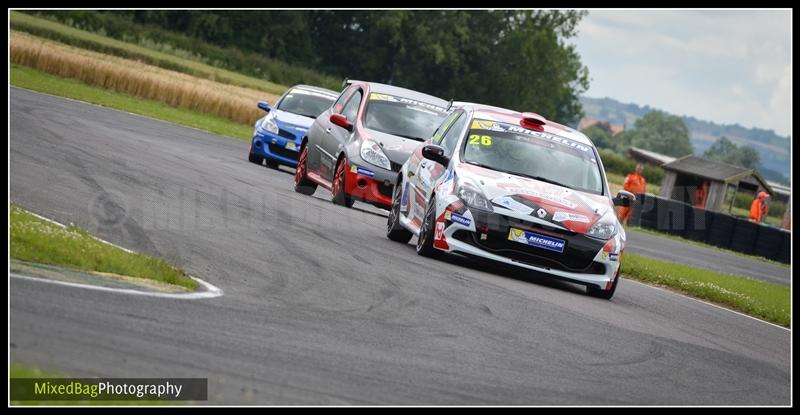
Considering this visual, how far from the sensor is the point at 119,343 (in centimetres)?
692

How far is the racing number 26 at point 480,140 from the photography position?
14.2m

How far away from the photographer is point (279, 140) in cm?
2475

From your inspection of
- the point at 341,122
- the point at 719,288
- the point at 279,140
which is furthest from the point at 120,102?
the point at 719,288

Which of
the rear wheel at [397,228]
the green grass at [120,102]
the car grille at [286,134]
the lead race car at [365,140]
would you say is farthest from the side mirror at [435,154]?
the green grass at [120,102]

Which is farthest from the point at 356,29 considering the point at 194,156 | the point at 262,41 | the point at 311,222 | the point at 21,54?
the point at 311,222

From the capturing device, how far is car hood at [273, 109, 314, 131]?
24766 mm

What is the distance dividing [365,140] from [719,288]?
5.20m

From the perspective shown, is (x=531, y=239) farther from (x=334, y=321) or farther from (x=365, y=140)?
(x=365, y=140)

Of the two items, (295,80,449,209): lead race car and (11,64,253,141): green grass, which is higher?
(295,80,449,209): lead race car

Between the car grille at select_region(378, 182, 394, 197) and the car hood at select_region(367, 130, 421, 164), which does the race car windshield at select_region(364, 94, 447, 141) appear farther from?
the car grille at select_region(378, 182, 394, 197)

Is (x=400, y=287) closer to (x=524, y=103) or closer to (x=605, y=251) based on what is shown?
(x=605, y=251)

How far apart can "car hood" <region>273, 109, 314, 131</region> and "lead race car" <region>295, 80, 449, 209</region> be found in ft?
14.9

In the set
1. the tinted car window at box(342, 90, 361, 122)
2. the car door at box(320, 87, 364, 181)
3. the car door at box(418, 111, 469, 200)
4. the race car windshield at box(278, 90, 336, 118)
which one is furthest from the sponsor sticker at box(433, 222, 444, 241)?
the race car windshield at box(278, 90, 336, 118)
